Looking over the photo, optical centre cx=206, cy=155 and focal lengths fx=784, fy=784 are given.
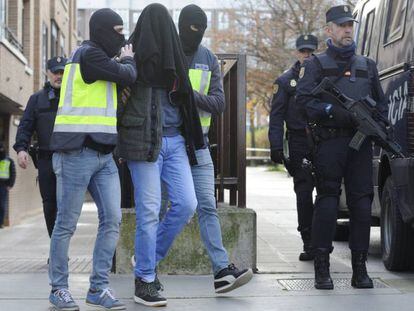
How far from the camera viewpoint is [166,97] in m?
5.29

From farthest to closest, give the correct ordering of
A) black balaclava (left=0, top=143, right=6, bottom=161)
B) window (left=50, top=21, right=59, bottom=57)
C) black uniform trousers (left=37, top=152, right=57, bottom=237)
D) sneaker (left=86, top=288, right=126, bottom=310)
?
window (left=50, top=21, right=59, bottom=57), black balaclava (left=0, top=143, right=6, bottom=161), black uniform trousers (left=37, top=152, right=57, bottom=237), sneaker (left=86, top=288, right=126, bottom=310)

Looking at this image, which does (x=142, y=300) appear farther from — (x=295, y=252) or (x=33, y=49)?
(x=33, y=49)

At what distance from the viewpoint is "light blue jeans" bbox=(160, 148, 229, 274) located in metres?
5.41

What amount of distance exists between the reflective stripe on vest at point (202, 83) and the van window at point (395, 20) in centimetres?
210

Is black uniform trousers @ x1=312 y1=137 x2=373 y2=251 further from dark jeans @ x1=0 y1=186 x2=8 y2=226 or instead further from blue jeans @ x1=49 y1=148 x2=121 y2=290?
dark jeans @ x1=0 y1=186 x2=8 y2=226

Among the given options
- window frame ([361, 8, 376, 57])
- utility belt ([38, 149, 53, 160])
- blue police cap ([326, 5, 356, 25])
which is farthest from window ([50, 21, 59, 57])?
blue police cap ([326, 5, 356, 25])

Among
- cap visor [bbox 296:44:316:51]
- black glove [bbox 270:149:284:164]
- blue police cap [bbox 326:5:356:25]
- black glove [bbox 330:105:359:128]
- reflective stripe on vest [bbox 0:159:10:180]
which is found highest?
blue police cap [bbox 326:5:356:25]

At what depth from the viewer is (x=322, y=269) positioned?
5770mm

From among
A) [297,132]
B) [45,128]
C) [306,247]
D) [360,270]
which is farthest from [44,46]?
[360,270]

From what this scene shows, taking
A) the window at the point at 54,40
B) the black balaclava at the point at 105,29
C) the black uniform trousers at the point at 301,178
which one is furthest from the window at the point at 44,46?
the black balaclava at the point at 105,29

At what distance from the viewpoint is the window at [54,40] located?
75.7ft

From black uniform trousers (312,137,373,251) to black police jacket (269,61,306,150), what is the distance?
1381 mm

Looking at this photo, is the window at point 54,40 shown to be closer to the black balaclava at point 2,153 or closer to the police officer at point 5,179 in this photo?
the black balaclava at point 2,153

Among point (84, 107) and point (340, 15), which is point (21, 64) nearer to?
point (340, 15)
